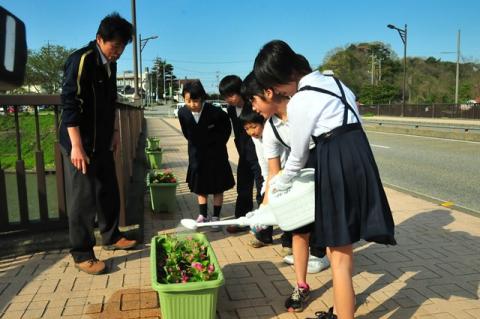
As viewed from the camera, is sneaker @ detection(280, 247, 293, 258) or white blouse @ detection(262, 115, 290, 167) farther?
sneaker @ detection(280, 247, 293, 258)

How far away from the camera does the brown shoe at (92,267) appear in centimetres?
354

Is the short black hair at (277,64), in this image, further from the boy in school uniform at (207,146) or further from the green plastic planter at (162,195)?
the green plastic planter at (162,195)

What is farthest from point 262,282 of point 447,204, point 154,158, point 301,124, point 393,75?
point 393,75

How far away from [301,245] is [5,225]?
2.66m

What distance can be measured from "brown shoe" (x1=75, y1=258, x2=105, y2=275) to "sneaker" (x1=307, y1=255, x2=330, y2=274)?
1615mm

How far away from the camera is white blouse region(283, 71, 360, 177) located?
7.70ft

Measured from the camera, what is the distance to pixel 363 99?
59500mm

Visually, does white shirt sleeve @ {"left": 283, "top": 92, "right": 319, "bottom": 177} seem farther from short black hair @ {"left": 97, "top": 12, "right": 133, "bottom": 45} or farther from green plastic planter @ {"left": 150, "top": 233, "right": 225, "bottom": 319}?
short black hair @ {"left": 97, "top": 12, "right": 133, "bottom": 45}

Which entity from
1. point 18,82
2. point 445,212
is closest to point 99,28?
point 18,82

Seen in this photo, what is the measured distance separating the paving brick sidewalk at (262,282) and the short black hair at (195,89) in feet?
4.57

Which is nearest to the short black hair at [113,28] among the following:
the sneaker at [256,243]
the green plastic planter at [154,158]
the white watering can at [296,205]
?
the white watering can at [296,205]

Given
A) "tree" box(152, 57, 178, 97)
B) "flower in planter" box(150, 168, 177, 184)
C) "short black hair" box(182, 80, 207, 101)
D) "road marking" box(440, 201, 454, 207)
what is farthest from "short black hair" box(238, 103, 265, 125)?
"tree" box(152, 57, 178, 97)

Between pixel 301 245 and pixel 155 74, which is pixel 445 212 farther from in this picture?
pixel 155 74

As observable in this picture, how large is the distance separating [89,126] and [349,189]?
2.15 m
